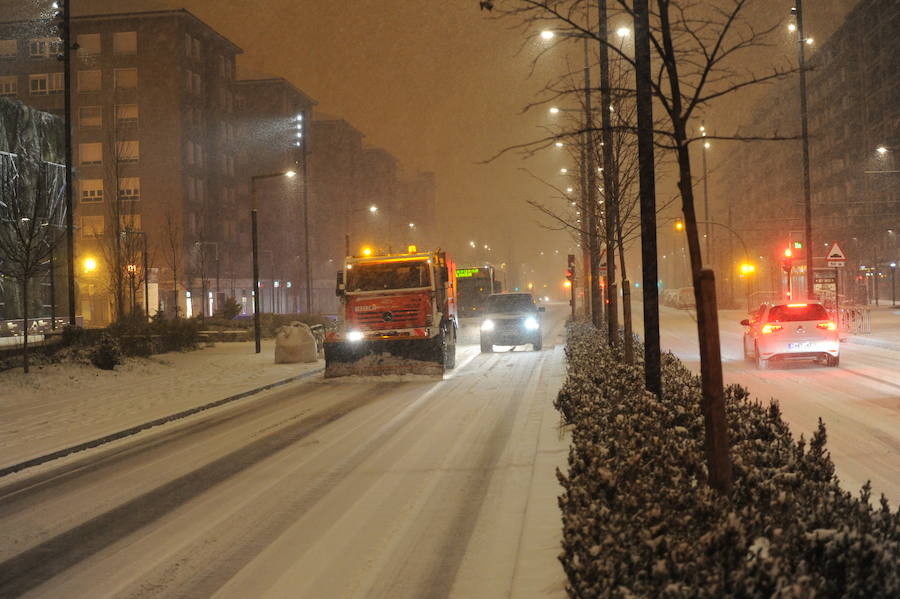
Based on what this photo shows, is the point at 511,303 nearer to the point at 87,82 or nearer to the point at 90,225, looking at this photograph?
the point at 90,225

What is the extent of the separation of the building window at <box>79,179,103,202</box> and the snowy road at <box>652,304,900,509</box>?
58003 millimetres

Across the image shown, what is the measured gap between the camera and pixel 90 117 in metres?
73.2

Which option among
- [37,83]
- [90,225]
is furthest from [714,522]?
[37,83]

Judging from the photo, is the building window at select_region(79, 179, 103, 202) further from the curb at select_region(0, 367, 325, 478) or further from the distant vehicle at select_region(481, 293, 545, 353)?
the curb at select_region(0, 367, 325, 478)

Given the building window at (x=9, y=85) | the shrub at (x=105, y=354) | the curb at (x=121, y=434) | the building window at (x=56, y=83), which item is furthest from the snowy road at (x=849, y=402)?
the building window at (x=9, y=85)

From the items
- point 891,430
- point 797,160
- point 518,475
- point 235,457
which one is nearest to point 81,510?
point 235,457

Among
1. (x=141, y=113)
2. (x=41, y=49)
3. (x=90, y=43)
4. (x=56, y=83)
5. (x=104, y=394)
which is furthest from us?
(x=141, y=113)

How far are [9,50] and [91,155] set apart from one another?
9.65 meters

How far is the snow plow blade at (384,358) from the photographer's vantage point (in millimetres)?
23203

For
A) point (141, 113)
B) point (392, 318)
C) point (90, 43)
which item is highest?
point (90, 43)

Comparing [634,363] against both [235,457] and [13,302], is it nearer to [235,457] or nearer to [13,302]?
[235,457]

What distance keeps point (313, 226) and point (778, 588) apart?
109m

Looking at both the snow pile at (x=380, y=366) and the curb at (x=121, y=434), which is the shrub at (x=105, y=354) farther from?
the snow pile at (x=380, y=366)

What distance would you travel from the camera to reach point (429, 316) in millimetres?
23922
